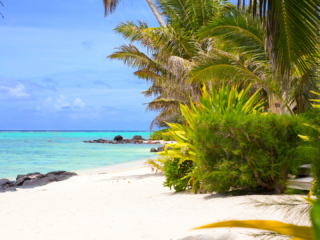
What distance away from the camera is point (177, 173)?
19.5 feet

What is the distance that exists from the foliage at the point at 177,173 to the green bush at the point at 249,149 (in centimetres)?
123

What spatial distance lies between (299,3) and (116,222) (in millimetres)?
3984

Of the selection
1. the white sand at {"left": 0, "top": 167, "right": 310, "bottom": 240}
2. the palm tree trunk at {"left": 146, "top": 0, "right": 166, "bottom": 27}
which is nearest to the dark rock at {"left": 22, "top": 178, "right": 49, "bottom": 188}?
the white sand at {"left": 0, "top": 167, "right": 310, "bottom": 240}

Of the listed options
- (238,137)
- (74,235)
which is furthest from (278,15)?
(74,235)

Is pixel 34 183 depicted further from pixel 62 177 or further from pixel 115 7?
pixel 115 7

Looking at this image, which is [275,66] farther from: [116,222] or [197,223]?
[116,222]

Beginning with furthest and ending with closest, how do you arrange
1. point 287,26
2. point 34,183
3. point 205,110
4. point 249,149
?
point 34,183 → point 205,110 → point 249,149 → point 287,26

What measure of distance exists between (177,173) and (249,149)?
198 cm

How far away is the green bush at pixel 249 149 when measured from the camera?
4324 mm

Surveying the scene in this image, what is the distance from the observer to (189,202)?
4746 mm

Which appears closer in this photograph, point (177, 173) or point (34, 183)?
point (177, 173)

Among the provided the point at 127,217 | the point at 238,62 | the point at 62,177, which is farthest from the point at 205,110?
the point at 62,177

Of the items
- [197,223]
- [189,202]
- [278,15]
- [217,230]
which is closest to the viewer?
[217,230]

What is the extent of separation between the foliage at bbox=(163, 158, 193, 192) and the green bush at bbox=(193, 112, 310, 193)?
1.23 m
